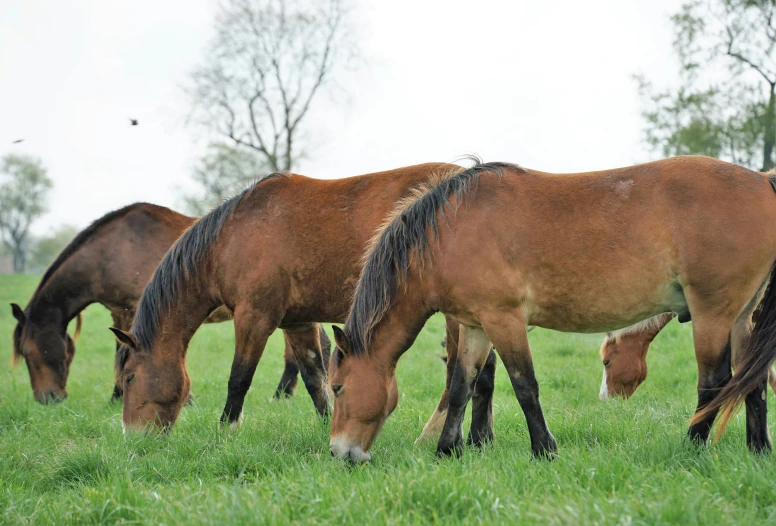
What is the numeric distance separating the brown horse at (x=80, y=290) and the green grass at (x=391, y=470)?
91 centimetres

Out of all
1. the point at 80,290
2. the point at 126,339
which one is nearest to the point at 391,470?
the point at 126,339

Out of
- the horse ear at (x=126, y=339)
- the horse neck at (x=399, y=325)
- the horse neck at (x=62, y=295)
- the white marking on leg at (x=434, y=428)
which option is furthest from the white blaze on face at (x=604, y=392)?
the horse neck at (x=62, y=295)

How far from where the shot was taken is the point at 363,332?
4.52m

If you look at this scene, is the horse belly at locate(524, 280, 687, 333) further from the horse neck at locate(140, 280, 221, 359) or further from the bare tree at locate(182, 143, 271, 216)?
the bare tree at locate(182, 143, 271, 216)

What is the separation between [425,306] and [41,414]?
4.67m

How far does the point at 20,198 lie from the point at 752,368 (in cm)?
6507

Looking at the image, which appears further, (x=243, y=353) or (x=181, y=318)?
(x=181, y=318)

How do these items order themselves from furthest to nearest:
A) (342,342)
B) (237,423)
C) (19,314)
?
(19,314)
(237,423)
(342,342)

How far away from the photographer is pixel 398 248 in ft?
15.1

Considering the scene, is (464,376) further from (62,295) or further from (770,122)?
(770,122)

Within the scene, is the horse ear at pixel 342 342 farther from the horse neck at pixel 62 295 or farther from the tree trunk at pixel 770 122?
the tree trunk at pixel 770 122

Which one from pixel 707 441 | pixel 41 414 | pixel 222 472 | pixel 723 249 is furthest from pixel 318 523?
pixel 41 414

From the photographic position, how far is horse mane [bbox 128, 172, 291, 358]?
588cm

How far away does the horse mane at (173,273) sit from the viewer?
588 centimetres
